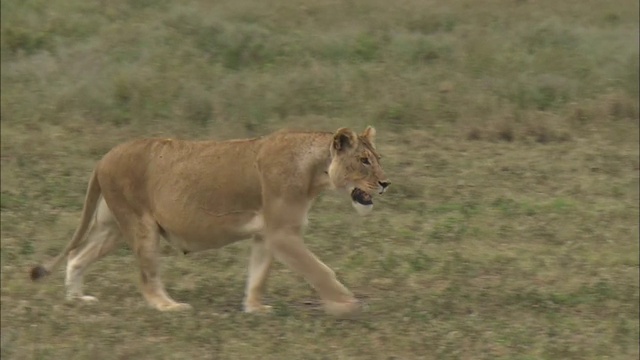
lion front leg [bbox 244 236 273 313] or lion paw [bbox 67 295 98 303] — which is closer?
lion front leg [bbox 244 236 273 313]

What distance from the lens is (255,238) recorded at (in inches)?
256

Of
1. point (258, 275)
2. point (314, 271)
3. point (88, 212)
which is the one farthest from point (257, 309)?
point (88, 212)

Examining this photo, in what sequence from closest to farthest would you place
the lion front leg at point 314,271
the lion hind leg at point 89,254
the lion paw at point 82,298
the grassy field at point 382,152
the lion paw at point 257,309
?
the grassy field at point 382,152 < the lion front leg at point 314,271 < the lion paw at point 257,309 < the lion paw at point 82,298 < the lion hind leg at point 89,254

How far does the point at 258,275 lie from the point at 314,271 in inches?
15.4

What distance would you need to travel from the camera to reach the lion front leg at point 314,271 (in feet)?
20.5

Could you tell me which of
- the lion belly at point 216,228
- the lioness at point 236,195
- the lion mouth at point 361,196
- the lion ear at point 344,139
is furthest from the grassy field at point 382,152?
the lion ear at point 344,139

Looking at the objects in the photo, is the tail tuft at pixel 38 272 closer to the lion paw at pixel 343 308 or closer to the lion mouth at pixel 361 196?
the lion paw at pixel 343 308

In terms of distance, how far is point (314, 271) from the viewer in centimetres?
625

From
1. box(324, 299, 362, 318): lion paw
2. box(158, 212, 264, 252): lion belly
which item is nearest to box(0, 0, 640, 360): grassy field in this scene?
box(324, 299, 362, 318): lion paw

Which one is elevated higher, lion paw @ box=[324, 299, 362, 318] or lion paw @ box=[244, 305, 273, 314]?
lion paw @ box=[324, 299, 362, 318]

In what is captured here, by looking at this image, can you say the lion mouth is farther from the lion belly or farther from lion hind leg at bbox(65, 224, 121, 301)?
lion hind leg at bbox(65, 224, 121, 301)

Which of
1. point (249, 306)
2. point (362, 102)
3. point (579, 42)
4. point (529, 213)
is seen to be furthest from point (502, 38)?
point (249, 306)

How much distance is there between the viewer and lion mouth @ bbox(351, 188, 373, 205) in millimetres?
6336

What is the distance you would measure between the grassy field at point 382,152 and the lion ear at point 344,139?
897 millimetres
